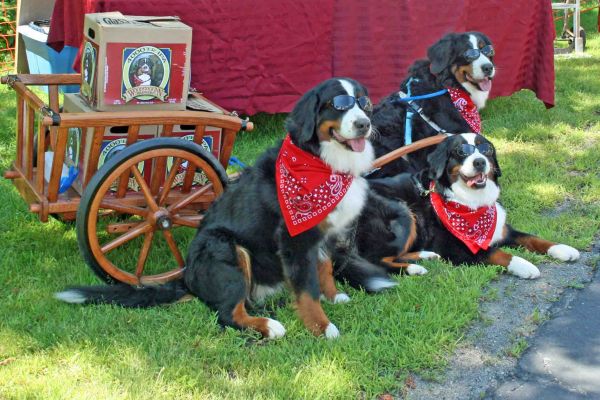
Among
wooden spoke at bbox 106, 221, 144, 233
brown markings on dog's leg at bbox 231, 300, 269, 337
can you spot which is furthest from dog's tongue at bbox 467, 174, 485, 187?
wooden spoke at bbox 106, 221, 144, 233

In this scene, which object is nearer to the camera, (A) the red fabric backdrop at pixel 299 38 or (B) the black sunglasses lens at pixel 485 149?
(B) the black sunglasses lens at pixel 485 149

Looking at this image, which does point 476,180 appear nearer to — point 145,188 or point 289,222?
point 289,222

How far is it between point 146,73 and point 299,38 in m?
2.89

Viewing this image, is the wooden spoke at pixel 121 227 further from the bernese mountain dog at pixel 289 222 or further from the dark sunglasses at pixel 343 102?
the dark sunglasses at pixel 343 102

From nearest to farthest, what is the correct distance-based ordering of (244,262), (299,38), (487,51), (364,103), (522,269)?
(364,103) → (244,262) → (522,269) → (487,51) → (299,38)

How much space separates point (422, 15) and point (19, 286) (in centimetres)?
440

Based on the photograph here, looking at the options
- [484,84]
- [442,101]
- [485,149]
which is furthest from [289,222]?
[484,84]

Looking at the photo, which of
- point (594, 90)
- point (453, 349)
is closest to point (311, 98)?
point (453, 349)

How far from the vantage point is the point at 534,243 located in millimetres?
4551

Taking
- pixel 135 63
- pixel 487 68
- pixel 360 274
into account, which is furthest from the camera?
pixel 487 68

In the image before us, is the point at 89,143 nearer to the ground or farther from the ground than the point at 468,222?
farther from the ground

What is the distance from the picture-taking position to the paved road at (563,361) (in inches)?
125

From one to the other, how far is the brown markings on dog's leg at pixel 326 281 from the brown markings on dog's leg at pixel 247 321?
455 millimetres

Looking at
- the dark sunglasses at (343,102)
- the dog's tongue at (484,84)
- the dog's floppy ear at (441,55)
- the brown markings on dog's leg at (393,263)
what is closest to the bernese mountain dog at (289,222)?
the dark sunglasses at (343,102)
